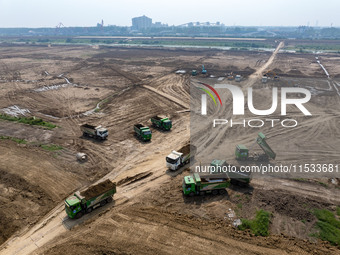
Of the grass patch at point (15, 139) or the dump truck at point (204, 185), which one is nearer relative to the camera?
the dump truck at point (204, 185)

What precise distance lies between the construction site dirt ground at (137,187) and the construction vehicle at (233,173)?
2.72 feet

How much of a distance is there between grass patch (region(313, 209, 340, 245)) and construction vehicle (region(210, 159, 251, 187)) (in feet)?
22.7

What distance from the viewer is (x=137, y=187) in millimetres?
26109

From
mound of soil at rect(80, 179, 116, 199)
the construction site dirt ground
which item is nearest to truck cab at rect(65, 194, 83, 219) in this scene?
the construction site dirt ground

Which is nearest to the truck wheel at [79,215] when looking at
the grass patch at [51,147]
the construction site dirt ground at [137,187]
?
the construction site dirt ground at [137,187]

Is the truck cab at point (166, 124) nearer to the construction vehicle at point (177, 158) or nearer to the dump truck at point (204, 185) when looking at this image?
the construction vehicle at point (177, 158)

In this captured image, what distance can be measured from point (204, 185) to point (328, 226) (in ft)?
37.2

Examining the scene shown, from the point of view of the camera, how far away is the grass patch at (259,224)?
2012cm

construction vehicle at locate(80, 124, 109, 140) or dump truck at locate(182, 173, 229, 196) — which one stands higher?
construction vehicle at locate(80, 124, 109, 140)

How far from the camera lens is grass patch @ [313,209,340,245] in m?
19.5

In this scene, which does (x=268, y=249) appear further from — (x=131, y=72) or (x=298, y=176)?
(x=131, y=72)

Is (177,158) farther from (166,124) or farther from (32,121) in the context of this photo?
(32,121)

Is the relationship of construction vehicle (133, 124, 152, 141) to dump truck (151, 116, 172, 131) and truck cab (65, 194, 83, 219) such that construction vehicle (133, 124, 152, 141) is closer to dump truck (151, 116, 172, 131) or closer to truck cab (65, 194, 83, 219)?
dump truck (151, 116, 172, 131)

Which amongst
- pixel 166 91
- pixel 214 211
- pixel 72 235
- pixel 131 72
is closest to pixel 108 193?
pixel 72 235
